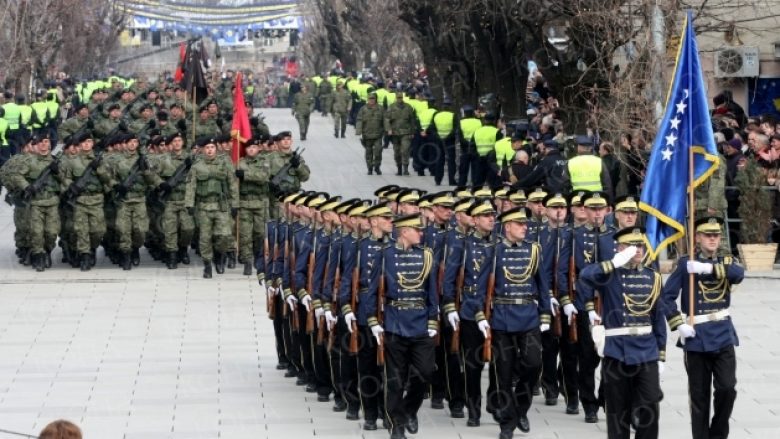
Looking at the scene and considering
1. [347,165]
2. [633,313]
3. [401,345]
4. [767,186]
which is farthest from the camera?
[347,165]

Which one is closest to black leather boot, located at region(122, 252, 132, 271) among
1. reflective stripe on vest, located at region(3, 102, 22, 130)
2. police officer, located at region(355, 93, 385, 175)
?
police officer, located at region(355, 93, 385, 175)

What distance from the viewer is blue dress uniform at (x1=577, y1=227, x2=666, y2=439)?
13508 millimetres

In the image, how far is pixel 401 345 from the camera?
48.8 feet

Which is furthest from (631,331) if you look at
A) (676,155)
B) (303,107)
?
(303,107)

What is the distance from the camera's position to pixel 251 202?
25016 millimetres

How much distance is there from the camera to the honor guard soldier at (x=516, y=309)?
48.8ft

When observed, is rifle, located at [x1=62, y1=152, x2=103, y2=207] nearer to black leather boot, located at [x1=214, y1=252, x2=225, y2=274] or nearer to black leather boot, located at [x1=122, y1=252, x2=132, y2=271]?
black leather boot, located at [x1=122, y1=252, x2=132, y2=271]

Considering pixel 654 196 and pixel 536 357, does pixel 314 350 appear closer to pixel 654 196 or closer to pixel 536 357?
pixel 536 357

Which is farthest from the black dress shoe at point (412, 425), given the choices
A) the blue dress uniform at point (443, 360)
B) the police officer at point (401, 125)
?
the police officer at point (401, 125)

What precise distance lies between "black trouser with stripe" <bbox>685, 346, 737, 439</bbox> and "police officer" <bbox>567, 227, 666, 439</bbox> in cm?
31

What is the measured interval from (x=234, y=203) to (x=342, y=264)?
9.29m

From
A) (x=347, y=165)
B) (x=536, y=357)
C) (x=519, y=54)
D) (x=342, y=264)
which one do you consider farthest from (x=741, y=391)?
(x=347, y=165)

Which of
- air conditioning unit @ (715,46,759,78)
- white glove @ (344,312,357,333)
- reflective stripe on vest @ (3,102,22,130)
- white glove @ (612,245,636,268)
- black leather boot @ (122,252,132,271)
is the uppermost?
air conditioning unit @ (715,46,759,78)

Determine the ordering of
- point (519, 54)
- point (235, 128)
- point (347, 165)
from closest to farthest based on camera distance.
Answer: point (235, 128)
point (519, 54)
point (347, 165)
